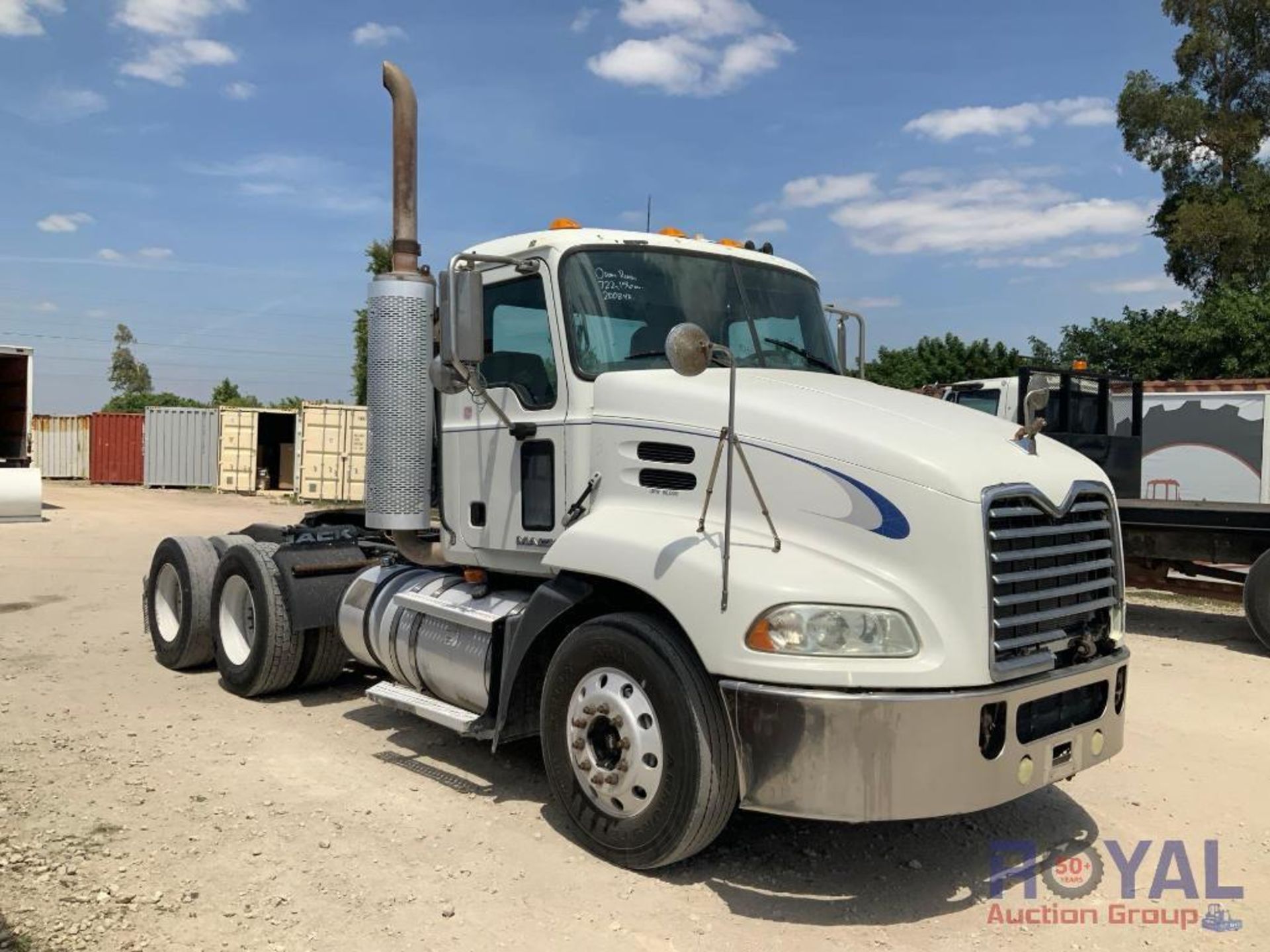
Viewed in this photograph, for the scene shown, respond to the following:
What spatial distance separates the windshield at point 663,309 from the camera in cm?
486

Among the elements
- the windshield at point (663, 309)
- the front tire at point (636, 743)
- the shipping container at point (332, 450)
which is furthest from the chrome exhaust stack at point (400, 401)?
the shipping container at point (332, 450)

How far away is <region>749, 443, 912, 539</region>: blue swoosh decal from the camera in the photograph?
3756 millimetres

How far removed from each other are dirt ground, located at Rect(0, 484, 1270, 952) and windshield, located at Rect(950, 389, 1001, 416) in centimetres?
623

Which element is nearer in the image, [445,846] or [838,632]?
[838,632]

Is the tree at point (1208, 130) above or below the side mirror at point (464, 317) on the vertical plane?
above

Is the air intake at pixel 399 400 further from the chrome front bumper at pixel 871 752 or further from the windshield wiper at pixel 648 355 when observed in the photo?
the chrome front bumper at pixel 871 752

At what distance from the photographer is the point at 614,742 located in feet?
13.9

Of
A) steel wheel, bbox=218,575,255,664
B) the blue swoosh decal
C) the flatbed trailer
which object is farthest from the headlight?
the flatbed trailer

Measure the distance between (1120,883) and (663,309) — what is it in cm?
323

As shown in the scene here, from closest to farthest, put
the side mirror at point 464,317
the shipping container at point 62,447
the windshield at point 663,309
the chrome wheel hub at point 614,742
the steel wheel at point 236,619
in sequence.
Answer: the chrome wheel hub at point 614,742
the side mirror at point 464,317
the windshield at point 663,309
the steel wheel at point 236,619
the shipping container at point 62,447

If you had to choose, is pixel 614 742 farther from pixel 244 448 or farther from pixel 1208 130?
pixel 1208 130

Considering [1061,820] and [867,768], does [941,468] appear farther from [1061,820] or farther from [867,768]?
[1061,820]

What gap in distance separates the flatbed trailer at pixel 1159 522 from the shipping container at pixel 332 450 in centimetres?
1973

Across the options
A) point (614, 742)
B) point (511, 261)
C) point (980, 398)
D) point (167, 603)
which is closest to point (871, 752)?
point (614, 742)
